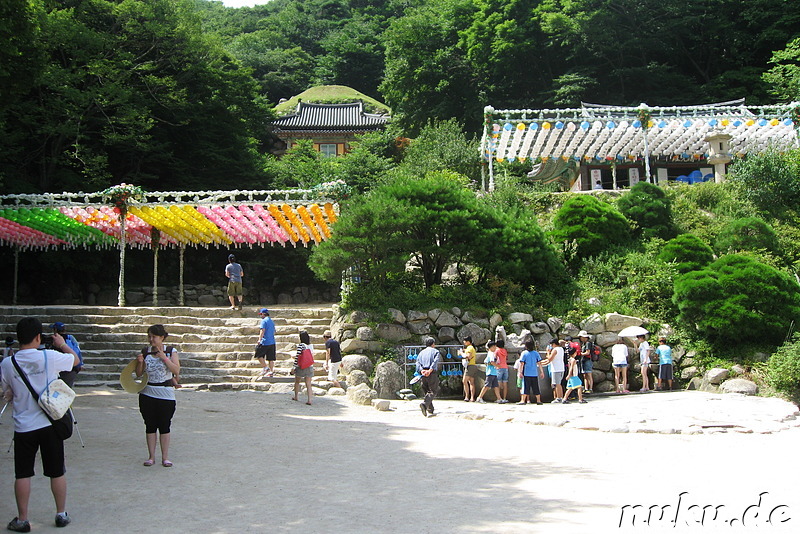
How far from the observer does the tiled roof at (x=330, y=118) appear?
1618 inches

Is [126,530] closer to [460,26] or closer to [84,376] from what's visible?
[84,376]

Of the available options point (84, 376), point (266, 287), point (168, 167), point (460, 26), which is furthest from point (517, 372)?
point (460, 26)

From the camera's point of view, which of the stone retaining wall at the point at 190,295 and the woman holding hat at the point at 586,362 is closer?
the woman holding hat at the point at 586,362

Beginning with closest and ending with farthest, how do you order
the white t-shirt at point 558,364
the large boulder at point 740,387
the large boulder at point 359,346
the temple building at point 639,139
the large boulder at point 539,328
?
the white t-shirt at point 558,364
the large boulder at point 740,387
the large boulder at point 359,346
the large boulder at point 539,328
the temple building at point 639,139

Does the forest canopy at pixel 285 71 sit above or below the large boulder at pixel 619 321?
above

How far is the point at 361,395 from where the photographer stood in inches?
498

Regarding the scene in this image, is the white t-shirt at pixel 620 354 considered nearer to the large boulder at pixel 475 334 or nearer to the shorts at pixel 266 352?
the large boulder at pixel 475 334

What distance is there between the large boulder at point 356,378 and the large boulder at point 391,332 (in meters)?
1.38

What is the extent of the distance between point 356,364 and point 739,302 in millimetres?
8018

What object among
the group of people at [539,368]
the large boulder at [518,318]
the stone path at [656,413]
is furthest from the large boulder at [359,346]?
the large boulder at [518,318]

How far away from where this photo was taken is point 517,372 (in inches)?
547

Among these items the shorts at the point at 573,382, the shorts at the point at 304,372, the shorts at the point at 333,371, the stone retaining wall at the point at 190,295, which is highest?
the stone retaining wall at the point at 190,295

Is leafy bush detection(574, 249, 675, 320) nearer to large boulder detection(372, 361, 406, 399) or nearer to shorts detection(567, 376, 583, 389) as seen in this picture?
shorts detection(567, 376, 583, 389)

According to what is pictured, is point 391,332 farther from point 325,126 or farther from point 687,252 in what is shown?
point 325,126
